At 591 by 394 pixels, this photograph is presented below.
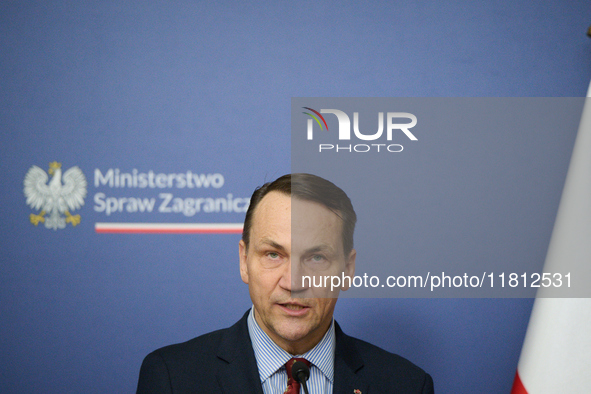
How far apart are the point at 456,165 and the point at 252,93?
35.1 inches

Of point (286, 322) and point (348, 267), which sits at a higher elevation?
point (348, 267)

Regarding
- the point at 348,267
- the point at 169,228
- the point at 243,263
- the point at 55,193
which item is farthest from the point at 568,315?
the point at 55,193

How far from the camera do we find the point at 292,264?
1252 mm

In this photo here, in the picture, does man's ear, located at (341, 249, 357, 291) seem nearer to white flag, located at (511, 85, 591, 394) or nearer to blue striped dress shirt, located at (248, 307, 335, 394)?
blue striped dress shirt, located at (248, 307, 335, 394)

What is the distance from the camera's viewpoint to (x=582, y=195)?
1520 mm

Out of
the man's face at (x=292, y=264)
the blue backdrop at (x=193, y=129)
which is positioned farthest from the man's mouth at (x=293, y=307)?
the blue backdrop at (x=193, y=129)

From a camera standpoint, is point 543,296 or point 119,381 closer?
point 543,296

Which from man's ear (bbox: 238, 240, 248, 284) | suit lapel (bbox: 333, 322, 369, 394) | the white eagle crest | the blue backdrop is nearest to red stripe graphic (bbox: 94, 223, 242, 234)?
the blue backdrop

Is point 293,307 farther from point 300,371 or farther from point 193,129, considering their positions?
point 193,129

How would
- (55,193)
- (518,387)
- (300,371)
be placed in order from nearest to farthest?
(300,371) < (518,387) < (55,193)

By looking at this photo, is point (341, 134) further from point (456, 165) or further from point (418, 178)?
point (456, 165)

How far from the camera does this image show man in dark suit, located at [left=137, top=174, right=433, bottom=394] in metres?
1.24

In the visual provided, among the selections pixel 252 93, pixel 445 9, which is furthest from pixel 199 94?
pixel 445 9

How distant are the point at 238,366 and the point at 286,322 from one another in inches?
7.3
